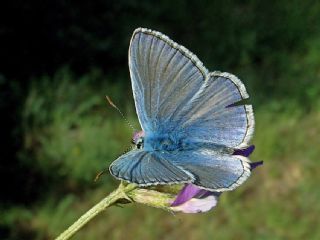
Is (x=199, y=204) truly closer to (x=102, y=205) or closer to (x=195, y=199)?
(x=195, y=199)

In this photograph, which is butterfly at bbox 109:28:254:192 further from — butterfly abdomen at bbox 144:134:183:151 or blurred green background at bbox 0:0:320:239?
blurred green background at bbox 0:0:320:239

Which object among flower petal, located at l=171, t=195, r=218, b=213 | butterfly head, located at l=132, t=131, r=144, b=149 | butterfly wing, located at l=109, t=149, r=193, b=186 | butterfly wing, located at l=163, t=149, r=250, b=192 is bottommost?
flower petal, located at l=171, t=195, r=218, b=213

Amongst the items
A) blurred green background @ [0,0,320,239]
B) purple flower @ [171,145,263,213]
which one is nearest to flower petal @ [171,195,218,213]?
purple flower @ [171,145,263,213]

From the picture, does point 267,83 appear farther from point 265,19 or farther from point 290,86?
point 265,19

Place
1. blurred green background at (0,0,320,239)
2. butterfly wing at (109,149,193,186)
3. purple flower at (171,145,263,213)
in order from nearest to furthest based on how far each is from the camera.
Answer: butterfly wing at (109,149,193,186), purple flower at (171,145,263,213), blurred green background at (0,0,320,239)

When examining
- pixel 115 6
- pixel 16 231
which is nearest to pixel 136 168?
pixel 16 231

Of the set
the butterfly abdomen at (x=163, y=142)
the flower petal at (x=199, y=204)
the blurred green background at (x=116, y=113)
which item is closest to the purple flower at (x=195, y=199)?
the flower petal at (x=199, y=204)

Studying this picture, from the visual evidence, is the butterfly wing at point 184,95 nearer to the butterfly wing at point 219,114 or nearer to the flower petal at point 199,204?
the butterfly wing at point 219,114

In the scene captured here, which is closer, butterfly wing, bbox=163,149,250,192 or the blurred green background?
butterfly wing, bbox=163,149,250,192
